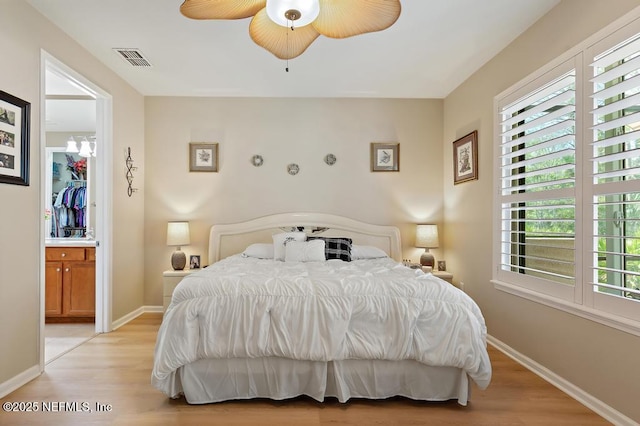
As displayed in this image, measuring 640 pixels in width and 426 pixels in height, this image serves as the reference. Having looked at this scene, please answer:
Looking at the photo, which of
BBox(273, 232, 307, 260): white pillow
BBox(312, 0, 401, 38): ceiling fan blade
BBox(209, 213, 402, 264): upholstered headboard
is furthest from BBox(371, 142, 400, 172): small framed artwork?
BBox(312, 0, 401, 38): ceiling fan blade

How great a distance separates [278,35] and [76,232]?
15.2 ft

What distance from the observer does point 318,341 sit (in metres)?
2.17

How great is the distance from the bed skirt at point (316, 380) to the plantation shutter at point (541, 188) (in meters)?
1.13

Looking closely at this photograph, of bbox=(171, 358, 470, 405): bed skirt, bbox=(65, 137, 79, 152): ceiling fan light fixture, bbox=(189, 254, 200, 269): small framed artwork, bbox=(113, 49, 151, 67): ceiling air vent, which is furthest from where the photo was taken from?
bbox=(65, 137, 79, 152): ceiling fan light fixture

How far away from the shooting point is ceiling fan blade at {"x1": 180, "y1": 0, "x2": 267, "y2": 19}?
68.8 inches

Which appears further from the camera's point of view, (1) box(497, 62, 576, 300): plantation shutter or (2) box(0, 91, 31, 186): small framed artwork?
(1) box(497, 62, 576, 300): plantation shutter

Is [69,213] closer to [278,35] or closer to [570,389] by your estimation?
[278,35]

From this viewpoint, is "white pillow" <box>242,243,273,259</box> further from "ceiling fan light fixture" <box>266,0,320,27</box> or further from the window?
"ceiling fan light fixture" <box>266,0,320,27</box>

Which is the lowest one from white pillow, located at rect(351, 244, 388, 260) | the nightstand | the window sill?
the nightstand

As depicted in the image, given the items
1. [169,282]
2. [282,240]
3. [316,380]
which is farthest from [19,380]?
[282,240]

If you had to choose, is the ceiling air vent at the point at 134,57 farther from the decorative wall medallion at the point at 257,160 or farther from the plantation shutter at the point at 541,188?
the plantation shutter at the point at 541,188

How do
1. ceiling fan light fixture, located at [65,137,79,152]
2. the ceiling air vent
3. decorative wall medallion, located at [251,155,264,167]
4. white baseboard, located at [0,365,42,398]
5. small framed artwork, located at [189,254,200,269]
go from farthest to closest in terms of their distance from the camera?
1. ceiling fan light fixture, located at [65,137,79,152]
2. decorative wall medallion, located at [251,155,264,167]
3. small framed artwork, located at [189,254,200,269]
4. the ceiling air vent
5. white baseboard, located at [0,365,42,398]

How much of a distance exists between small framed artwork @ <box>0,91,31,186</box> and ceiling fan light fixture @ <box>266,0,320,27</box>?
81.2 inches

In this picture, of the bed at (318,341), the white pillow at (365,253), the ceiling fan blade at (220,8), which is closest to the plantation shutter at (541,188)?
the bed at (318,341)
